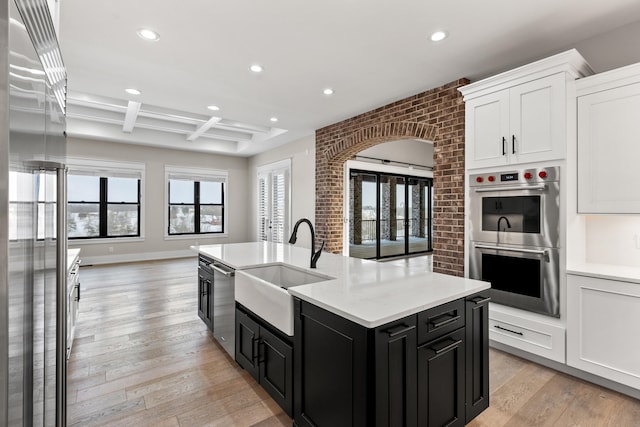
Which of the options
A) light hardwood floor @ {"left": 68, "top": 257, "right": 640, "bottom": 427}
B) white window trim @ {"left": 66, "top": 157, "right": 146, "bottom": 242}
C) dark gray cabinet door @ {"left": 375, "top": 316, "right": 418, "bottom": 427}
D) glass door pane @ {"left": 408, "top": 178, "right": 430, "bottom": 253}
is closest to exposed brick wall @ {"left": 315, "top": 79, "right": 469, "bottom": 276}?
light hardwood floor @ {"left": 68, "top": 257, "right": 640, "bottom": 427}

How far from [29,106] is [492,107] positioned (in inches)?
125

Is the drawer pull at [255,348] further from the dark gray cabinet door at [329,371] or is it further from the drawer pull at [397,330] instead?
the drawer pull at [397,330]

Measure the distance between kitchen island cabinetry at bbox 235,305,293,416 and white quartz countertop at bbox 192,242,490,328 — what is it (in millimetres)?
399

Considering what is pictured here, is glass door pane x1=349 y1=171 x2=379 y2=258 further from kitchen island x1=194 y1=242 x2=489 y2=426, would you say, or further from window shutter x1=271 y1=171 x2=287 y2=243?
kitchen island x1=194 y1=242 x2=489 y2=426

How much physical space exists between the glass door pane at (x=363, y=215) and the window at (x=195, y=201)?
3.79 metres

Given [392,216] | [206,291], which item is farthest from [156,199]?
[392,216]

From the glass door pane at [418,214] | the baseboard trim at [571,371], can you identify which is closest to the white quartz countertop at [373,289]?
the baseboard trim at [571,371]

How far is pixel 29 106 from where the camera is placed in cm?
72

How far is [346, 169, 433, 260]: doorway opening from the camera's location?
6.73 metres

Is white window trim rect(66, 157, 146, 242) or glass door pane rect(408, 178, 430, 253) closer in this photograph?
white window trim rect(66, 157, 146, 242)

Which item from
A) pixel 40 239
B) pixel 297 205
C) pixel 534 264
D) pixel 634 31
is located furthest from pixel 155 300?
pixel 634 31

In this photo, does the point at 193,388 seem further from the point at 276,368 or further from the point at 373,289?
the point at 373,289

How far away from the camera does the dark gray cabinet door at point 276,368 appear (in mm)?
1820

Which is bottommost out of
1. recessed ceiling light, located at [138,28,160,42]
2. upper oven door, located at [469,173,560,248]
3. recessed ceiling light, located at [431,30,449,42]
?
→ upper oven door, located at [469,173,560,248]
